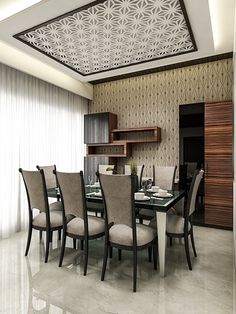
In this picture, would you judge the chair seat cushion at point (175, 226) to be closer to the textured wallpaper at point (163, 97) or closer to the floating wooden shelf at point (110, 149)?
the textured wallpaper at point (163, 97)

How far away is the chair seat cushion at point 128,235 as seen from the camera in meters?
2.13

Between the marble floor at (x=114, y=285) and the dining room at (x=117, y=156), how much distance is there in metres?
0.01

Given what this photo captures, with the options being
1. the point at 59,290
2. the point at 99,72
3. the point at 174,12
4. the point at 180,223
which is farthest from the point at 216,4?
the point at 59,290

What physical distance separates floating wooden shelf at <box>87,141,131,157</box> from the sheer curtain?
0.49 metres

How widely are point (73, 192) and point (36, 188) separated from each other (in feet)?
1.86

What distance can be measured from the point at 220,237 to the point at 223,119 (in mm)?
1887

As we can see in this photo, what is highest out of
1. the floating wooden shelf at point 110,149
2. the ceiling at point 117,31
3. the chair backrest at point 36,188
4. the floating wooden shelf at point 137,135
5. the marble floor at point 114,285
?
the ceiling at point 117,31

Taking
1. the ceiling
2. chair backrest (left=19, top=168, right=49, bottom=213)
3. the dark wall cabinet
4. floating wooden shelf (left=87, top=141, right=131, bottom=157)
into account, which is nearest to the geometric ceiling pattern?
the ceiling

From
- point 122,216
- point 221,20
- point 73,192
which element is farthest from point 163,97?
point 122,216

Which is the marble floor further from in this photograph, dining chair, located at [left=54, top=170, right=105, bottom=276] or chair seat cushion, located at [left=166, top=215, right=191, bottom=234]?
chair seat cushion, located at [left=166, top=215, right=191, bottom=234]

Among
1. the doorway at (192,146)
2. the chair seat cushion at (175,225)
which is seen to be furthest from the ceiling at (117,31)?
the chair seat cushion at (175,225)

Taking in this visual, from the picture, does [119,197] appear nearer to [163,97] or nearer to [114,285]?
[114,285]

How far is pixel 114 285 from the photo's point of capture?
213 cm

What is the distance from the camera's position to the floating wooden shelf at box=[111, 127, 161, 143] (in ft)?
14.9
